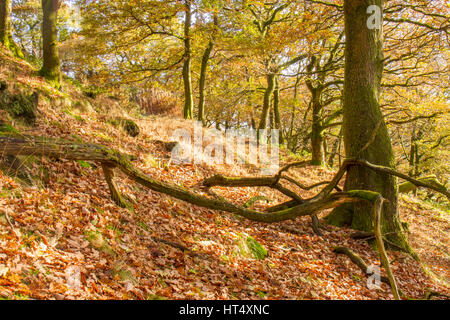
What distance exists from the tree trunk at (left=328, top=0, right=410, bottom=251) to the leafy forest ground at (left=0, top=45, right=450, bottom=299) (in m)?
0.77

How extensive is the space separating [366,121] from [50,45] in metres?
8.90

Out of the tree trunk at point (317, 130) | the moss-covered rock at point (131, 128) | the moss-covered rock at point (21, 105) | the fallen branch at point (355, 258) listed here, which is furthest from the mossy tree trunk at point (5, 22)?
the tree trunk at point (317, 130)

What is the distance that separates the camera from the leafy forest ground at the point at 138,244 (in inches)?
122

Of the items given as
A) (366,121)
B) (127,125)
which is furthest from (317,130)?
(127,125)

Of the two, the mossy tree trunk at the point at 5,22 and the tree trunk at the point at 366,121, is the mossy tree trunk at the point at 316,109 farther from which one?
the mossy tree trunk at the point at 5,22

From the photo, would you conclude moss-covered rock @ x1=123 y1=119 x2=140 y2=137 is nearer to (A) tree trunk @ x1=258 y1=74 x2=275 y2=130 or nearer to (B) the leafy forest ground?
(B) the leafy forest ground

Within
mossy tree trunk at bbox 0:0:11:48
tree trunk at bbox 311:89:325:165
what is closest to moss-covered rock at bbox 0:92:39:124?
mossy tree trunk at bbox 0:0:11:48

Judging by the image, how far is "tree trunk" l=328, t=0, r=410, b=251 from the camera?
21.1 feet

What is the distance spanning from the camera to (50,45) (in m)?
7.75

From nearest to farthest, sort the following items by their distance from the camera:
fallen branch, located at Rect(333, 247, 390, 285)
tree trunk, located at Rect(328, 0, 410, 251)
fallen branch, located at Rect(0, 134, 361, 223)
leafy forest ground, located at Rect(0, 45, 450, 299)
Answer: leafy forest ground, located at Rect(0, 45, 450, 299), fallen branch, located at Rect(0, 134, 361, 223), fallen branch, located at Rect(333, 247, 390, 285), tree trunk, located at Rect(328, 0, 410, 251)

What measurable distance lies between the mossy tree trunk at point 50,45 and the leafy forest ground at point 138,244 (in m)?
0.39

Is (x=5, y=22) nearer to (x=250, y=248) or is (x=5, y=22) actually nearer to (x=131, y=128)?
(x=131, y=128)
